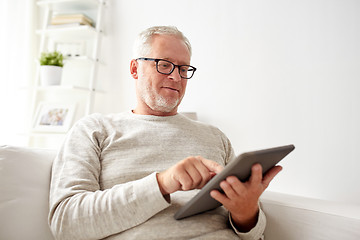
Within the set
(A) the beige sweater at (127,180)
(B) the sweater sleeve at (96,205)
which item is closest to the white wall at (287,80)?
(A) the beige sweater at (127,180)

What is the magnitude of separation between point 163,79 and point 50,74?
136 centimetres

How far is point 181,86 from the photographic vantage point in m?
1.14

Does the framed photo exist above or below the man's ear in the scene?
below

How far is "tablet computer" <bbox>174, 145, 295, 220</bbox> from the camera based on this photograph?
594mm

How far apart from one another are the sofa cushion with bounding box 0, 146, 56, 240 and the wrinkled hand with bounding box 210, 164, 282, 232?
53cm

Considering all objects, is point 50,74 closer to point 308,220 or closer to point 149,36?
point 149,36

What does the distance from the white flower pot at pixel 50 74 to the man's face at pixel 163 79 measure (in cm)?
125

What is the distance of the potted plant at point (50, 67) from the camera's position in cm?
213

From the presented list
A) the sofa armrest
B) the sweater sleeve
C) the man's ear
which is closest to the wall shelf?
the man's ear

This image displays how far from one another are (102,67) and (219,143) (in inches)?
57.7

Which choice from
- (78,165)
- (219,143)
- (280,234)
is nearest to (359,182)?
(280,234)

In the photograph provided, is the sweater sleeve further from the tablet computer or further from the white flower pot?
the white flower pot

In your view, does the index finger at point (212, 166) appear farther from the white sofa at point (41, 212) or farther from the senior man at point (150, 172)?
the white sofa at point (41, 212)

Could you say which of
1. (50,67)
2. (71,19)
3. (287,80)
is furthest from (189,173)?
(71,19)
